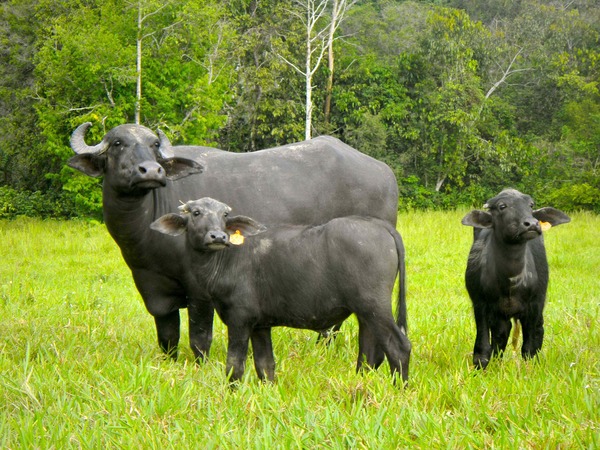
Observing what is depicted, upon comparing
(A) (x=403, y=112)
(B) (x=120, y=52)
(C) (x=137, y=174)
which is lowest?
(A) (x=403, y=112)

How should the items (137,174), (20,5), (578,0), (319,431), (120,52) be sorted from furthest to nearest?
(578,0)
(20,5)
(120,52)
(137,174)
(319,431)

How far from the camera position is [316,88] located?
32688mm

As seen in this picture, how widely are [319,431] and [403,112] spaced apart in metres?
30.0

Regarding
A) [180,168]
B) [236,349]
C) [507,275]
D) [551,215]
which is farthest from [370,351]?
[180,168]

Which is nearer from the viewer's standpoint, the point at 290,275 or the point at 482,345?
the point at 290,275

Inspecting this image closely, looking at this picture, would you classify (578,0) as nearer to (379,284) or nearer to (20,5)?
(20,5)

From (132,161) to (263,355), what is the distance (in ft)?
5.47

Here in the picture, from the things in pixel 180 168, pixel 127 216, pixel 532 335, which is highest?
pixel 180 168

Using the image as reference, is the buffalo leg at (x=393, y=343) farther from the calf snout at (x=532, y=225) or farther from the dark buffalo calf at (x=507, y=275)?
the calf snout at (x=532, y=225)

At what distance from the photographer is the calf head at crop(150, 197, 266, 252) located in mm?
5270

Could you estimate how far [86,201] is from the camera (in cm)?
2092

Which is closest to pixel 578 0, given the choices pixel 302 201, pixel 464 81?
pixel 464 81

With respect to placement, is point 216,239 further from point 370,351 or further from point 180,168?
point 370,351

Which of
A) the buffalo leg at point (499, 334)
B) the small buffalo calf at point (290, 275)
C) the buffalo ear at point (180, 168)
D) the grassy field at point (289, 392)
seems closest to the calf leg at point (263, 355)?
the small buffalo calf at point (290, 275)
